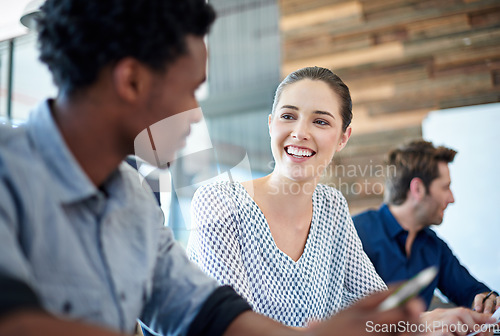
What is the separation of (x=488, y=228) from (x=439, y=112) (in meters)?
0.82

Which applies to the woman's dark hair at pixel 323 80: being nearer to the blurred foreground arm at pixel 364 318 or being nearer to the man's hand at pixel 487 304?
the man's hand at pixel 487 304

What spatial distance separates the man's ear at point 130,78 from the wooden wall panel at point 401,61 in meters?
2.87

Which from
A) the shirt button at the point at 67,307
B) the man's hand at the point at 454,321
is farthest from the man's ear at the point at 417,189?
the shirt button at the point at 67,307

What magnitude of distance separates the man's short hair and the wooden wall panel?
0.81 metres

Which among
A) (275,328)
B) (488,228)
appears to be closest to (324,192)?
(275,328)

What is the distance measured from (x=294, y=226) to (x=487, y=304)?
0.82 metres

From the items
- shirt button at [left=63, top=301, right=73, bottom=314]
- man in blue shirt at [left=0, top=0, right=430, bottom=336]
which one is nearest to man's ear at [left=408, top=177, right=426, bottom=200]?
man in blue shirt at [left=0, top=0, right=430, bottom=336]

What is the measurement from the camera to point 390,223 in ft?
7.63

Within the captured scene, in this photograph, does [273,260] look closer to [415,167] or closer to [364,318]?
[364,318]

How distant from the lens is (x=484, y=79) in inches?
128

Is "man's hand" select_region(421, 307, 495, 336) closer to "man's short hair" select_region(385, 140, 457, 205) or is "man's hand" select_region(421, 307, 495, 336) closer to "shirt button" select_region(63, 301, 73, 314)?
"shirt button" select_region(63, 301, 73, 314)

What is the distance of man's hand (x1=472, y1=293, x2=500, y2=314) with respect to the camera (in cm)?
174

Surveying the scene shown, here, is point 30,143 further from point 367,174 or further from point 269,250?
point 367,174

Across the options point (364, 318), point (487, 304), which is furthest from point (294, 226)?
point (364, 318)
